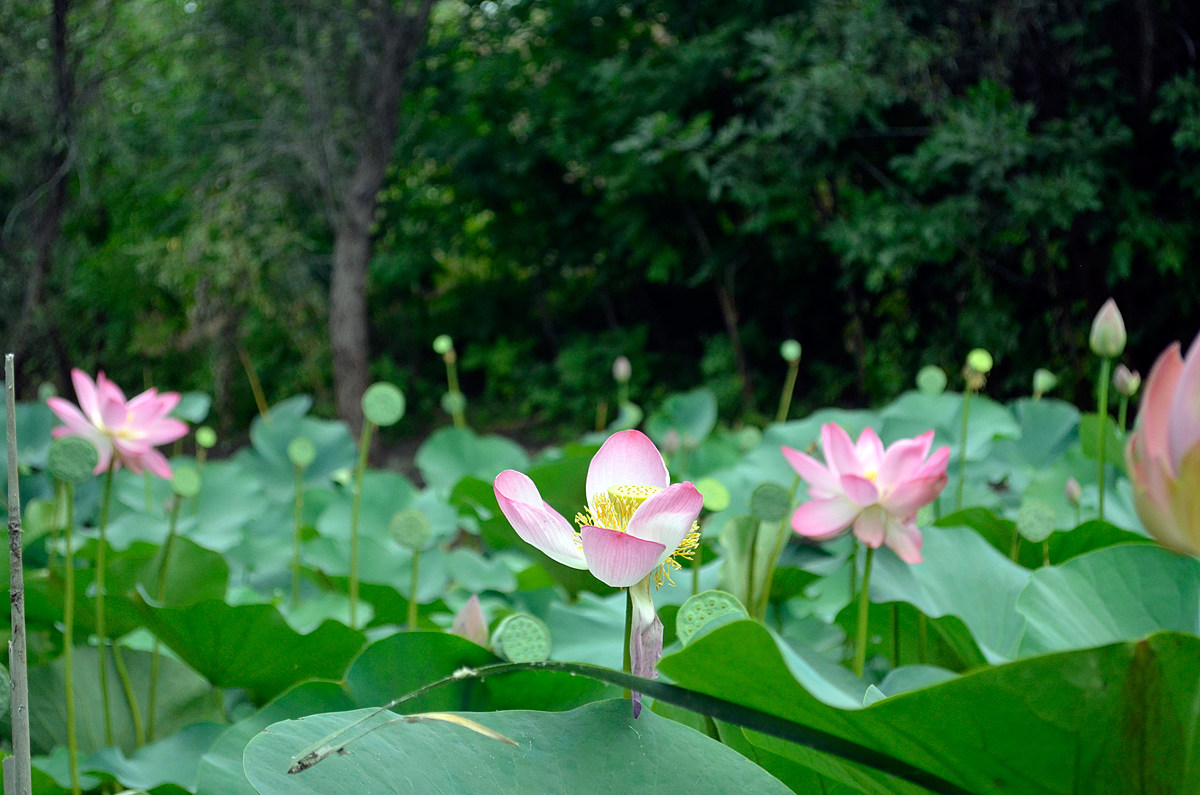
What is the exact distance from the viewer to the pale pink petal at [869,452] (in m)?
0.50

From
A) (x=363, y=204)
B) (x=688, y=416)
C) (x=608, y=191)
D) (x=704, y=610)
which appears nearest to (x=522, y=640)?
(x=704, y=610)

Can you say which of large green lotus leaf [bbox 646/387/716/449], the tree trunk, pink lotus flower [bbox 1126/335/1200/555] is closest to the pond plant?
pink lotus flower [bbox 1126/335/1200/555]

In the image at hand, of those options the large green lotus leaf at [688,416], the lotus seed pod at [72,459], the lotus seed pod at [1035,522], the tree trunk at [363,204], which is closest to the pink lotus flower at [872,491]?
the lotus seed pod at [1035,522]

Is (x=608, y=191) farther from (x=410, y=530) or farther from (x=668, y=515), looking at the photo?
(x=668, y=515)

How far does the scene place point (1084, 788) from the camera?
246 millimetres

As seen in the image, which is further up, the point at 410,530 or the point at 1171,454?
the point at 1171,454

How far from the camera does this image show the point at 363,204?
4695 millimetres

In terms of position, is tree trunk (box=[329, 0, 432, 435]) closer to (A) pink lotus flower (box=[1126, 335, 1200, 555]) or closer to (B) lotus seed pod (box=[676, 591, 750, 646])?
(B) lotus seed pod (box=[676, 591, 750, 646])

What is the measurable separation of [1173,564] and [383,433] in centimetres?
571

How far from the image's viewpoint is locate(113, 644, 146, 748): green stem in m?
0.56

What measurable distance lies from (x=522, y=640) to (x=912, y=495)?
21 cm

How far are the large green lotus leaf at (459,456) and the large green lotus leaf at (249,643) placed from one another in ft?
2.63

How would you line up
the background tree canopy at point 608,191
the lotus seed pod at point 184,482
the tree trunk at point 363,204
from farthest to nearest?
1. the tree trunk at point 363,204
2. the background tree canopy at point 608,191
3. the lotus seed pod at point 184,482

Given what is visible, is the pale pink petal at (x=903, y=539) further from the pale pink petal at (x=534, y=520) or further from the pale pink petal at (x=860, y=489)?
the pale pink petal at (x=534, y=520)
